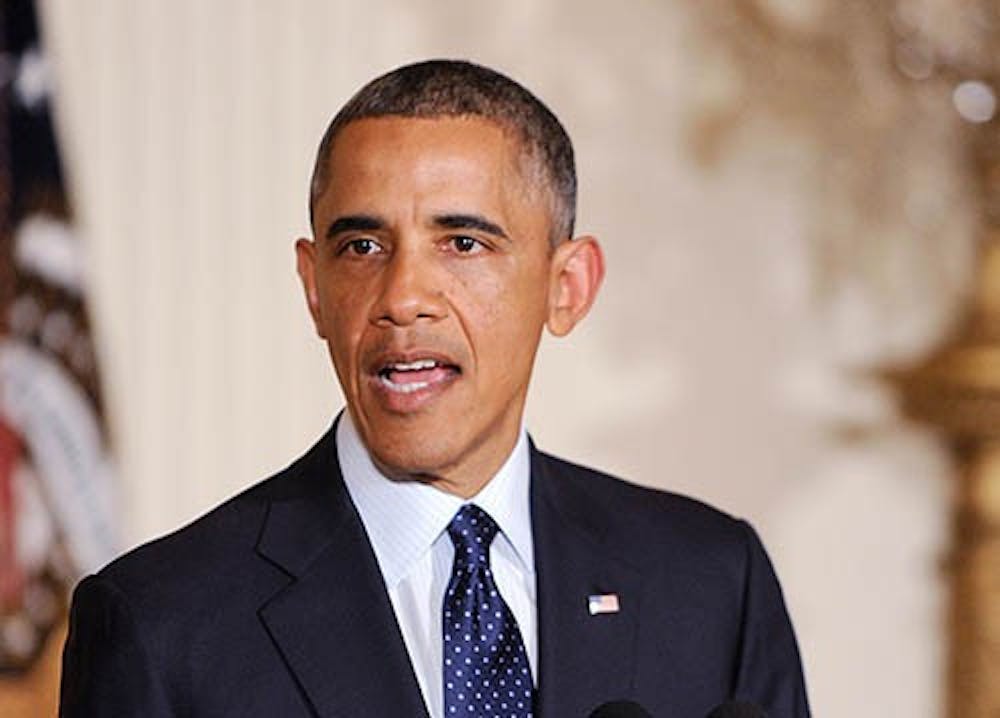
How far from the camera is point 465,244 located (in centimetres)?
145

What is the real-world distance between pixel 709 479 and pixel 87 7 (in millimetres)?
1017

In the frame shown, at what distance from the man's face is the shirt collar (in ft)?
0.11

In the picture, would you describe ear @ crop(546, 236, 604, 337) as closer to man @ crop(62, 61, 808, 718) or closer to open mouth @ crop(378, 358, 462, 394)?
man @ crop(62, 61, 808, 718)

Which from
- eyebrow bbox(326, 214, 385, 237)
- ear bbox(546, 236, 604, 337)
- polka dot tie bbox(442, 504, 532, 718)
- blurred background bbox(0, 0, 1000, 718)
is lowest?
polka dot tie bbox(442, 504, 532, 718)

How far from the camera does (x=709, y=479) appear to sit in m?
3.07

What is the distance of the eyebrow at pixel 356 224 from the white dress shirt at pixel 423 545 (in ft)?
0.50

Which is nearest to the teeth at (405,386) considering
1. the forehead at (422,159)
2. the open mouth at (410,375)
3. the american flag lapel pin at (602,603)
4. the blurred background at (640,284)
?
the open mouth at (410,375)

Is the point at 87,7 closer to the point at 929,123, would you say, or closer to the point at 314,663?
the point at 929,123

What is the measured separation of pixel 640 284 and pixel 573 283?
4.87 ft

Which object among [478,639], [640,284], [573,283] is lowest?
[478,639]

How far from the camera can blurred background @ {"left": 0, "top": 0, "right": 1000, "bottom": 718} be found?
279 cm

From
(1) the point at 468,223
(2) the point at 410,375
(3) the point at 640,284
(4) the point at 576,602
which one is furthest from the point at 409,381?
(3) the point at 640,284

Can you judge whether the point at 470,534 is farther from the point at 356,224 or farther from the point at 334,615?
the point at 356,224

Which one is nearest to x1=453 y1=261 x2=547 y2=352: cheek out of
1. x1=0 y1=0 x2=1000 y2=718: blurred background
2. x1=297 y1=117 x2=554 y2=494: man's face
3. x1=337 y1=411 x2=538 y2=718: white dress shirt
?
x1=297 y1=117 x2=554 y2=494: man's face
